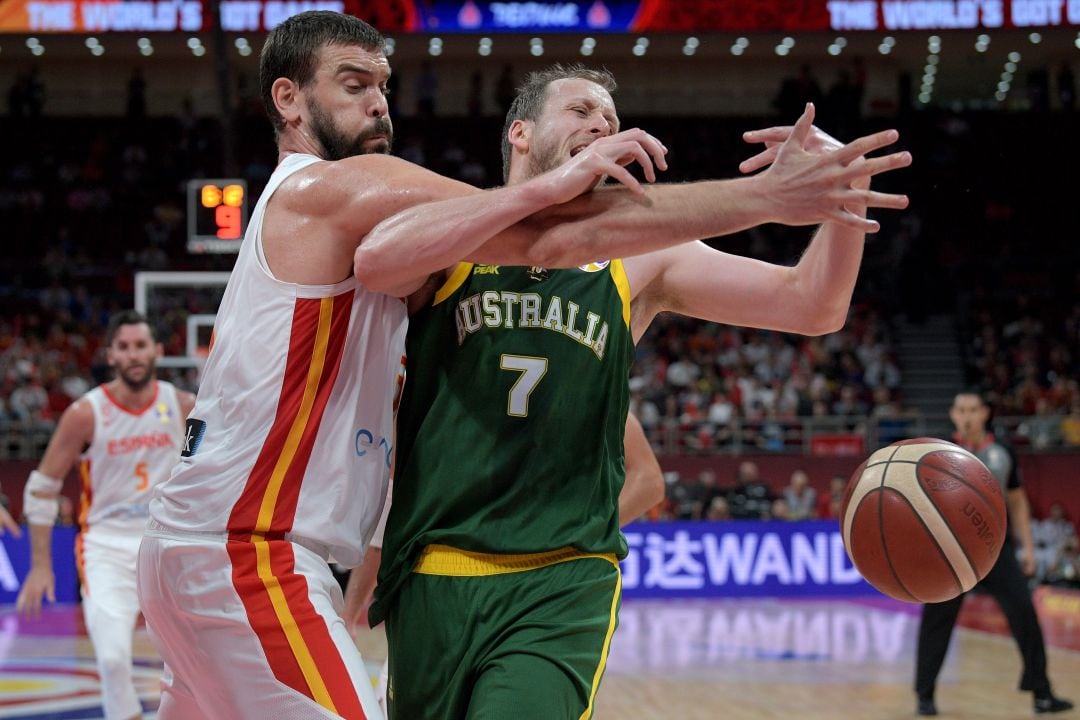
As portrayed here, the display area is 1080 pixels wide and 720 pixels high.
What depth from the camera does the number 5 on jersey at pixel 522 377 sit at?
9.60 ft

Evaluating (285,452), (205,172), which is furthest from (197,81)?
(285,452)

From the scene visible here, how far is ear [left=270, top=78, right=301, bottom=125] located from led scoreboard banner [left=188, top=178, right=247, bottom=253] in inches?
281

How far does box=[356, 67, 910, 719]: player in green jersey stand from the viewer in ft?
9.23

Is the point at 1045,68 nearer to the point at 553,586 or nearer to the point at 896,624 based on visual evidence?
the point at 896,624

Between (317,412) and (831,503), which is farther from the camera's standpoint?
(831,503)

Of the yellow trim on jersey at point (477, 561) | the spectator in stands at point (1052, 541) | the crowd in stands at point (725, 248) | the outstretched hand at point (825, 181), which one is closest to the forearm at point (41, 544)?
the yellow trim on jersey at point (477, 561)

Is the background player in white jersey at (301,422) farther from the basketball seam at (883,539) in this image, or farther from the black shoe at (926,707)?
the black shoe at (926,707)

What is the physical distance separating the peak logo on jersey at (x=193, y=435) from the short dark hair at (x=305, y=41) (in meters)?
0.79

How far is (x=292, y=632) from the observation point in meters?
2.59

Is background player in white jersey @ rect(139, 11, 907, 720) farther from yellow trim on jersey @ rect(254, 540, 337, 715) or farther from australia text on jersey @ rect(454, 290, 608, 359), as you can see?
australia text on jersey @ rect(454, 290, 608, 359)

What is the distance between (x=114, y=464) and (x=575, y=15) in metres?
16.0

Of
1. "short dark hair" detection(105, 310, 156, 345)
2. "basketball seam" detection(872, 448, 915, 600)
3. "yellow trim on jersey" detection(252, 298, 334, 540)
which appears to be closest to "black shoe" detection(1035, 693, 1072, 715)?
"basketball seam" detection(872, 448, 915, 600)

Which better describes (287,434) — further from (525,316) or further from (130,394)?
(130,394)

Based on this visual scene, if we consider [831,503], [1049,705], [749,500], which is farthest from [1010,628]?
[831,503]
